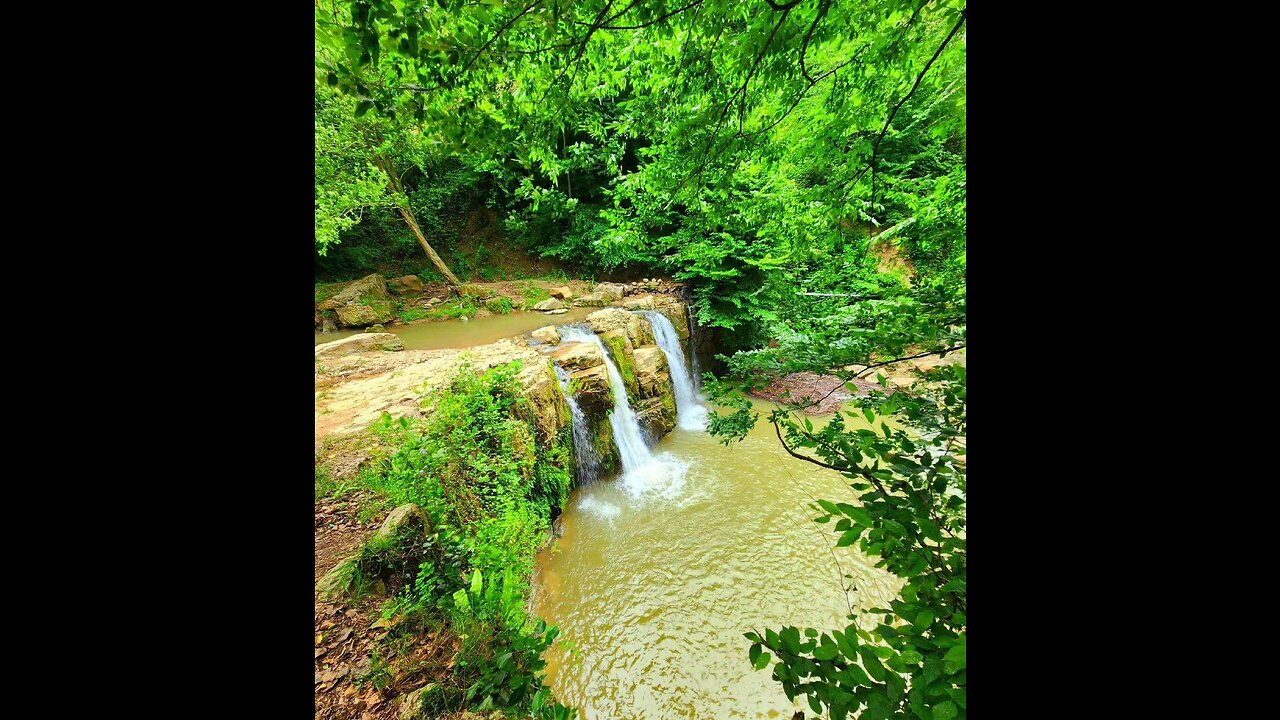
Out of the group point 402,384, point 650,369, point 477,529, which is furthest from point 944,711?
point 650,369

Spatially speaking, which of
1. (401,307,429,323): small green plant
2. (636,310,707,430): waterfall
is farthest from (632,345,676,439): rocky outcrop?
(401,307,429,323): small green plant

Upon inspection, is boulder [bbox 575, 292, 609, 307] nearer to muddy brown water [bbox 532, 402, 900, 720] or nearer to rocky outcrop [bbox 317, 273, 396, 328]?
rocky outcrop [bbox 317, 273, 396, 328]

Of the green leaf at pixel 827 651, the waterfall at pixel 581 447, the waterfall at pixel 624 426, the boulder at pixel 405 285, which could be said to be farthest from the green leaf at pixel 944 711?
the boulder at pixel 405 285

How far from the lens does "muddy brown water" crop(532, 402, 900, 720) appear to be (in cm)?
342

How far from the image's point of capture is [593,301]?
11.3 m

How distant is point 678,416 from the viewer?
881cm

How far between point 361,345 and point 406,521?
6245 millimetres

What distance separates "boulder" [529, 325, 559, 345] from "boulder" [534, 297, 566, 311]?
3.09 metres

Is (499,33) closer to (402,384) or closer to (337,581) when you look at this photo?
(337,581)

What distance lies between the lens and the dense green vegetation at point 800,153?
4.73ft

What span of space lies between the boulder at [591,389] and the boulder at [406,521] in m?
3.07
